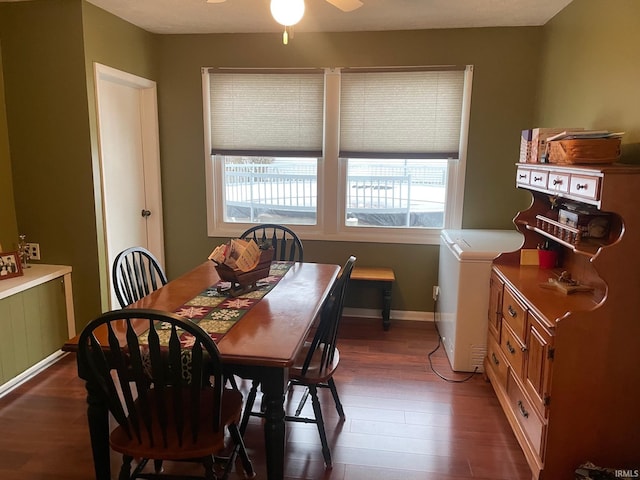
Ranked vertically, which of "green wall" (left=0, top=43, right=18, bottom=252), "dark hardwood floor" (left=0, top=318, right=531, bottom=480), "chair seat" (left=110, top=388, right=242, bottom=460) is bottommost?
"dark hardwood floor" (left=0, top=318, right=531, bottom=480)

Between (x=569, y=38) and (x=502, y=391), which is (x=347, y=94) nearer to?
(x=569, y=38)

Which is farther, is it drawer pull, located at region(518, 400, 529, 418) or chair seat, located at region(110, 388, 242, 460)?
drawer pull, located at region(518, 400, 529, 418)

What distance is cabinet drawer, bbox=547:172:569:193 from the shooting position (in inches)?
81.9

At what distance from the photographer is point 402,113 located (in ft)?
12.1

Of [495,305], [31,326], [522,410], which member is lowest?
[522,410]

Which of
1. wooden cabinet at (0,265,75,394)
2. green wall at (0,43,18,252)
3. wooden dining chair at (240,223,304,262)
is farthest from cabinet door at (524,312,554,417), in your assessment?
green wall at (0,43,18,252)

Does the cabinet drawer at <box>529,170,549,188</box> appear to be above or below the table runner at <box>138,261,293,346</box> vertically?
above

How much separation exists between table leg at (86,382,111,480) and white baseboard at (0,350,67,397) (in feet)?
4.45

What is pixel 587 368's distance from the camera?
187 centimetres

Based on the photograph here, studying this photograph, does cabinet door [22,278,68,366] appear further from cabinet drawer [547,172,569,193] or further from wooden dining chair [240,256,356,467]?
cabinet drawer [547,172,569,193]

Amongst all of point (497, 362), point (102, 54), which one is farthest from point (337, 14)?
point (497, 362)

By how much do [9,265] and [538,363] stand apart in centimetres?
305

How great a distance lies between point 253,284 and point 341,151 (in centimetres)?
177

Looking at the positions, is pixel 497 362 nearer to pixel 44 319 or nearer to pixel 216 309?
pixel 216 309
